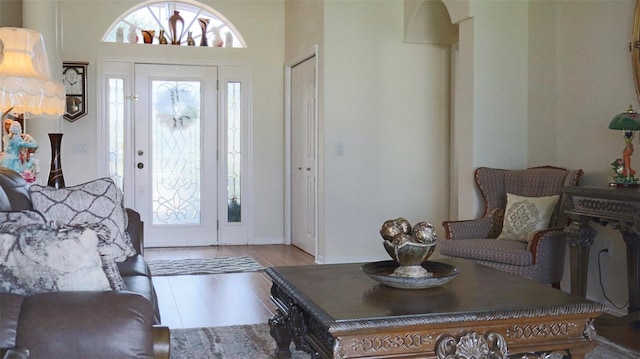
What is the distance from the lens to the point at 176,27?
7.29m

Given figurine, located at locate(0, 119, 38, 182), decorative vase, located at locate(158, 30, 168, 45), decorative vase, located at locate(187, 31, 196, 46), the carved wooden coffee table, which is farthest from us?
decorative vase, located at locate(187, 31, 196, 46)

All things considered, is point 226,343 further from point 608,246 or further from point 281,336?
point 608,246

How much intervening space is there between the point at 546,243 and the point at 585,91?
125 centimetres

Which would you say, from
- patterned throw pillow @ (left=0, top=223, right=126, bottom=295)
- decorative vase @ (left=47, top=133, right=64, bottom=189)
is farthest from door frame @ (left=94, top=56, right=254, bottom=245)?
patterned throw pillow @ (left=0, top=223, right=126, bottom=295)

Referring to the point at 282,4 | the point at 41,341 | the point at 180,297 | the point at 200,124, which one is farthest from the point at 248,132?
the point at 41,341

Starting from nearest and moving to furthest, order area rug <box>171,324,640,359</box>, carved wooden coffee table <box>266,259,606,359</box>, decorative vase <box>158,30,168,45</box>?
carved wooden coffee table <box>266,259,606,359</box> → area rug <box>171,324,640,359</box> → decorative vase <box>158,30,168,45</box>

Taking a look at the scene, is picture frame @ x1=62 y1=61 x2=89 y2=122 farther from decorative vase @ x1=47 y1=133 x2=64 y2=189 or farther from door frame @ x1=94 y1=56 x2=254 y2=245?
decorative vase @ x1=47 y1=133 x2=64 y2=189

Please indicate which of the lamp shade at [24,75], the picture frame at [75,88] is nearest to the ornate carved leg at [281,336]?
the lamp shade at [24,75]

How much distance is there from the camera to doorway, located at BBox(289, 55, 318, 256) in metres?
6.55

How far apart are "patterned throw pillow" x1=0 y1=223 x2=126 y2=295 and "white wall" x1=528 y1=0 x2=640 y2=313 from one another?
3488 millimetres


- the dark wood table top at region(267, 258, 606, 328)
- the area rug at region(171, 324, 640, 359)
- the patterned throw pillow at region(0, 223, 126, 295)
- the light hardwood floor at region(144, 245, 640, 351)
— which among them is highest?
the patterned throw pillow at region(0, 223, 126, 295)

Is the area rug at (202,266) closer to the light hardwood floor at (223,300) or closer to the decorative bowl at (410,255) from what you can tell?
the light hardwood floor at (223,300)

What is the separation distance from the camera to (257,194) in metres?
7.54

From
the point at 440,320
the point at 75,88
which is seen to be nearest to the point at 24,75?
the point at 440,320
